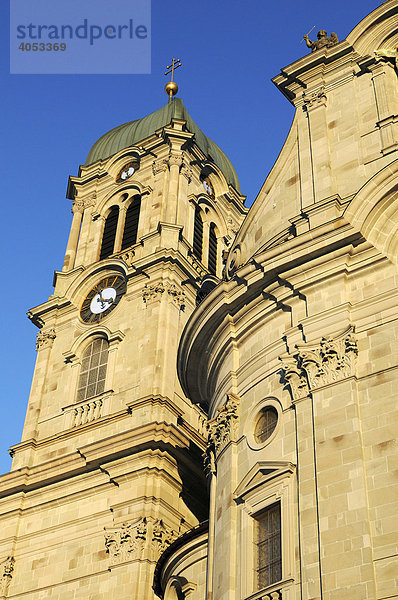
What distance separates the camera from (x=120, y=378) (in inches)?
1353

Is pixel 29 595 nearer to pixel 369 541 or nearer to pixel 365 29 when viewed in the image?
pixel 369 541

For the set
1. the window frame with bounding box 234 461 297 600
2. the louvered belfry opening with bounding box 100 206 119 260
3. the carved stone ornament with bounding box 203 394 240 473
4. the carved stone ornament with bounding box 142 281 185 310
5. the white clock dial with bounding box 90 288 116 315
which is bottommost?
the window frame with bounding box 234 461 297 600

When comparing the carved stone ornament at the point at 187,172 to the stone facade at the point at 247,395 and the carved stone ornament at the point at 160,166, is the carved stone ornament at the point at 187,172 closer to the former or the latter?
the carved stone ornament at the point at 160,166

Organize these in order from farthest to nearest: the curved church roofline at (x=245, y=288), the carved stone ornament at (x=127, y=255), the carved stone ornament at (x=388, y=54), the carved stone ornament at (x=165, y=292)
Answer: the carved stone ornament at (x=127, y=255), the carved stone ornament at (x=165, y=292), the carved stone ornament at (x=388, y=54), the curved church roofline at (x=245, y=288)

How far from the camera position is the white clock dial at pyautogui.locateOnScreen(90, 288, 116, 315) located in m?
37.8

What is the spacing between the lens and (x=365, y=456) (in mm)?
17297

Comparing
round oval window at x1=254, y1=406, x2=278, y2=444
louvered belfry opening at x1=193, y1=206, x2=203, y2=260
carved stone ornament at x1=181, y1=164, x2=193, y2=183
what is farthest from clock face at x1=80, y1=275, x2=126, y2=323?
round oval window at x1=254, y1=406, x2=278, y2=444

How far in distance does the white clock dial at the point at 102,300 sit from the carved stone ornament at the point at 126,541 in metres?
11.7

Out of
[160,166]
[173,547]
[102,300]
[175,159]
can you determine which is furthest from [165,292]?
[173,547]

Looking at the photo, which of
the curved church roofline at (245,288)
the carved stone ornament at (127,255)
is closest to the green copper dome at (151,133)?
→ the carved stone ornament at (127,255)

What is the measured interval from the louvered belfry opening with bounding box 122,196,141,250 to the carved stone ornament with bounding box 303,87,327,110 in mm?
16632

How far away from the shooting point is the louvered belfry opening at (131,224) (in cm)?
4062

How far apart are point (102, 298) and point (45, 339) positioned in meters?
3.09

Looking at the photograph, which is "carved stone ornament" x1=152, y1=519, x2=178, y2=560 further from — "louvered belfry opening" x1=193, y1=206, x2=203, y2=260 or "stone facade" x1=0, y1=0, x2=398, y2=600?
"louvered belfry opening" x1=193, y1=206, x2=203, y2=260
